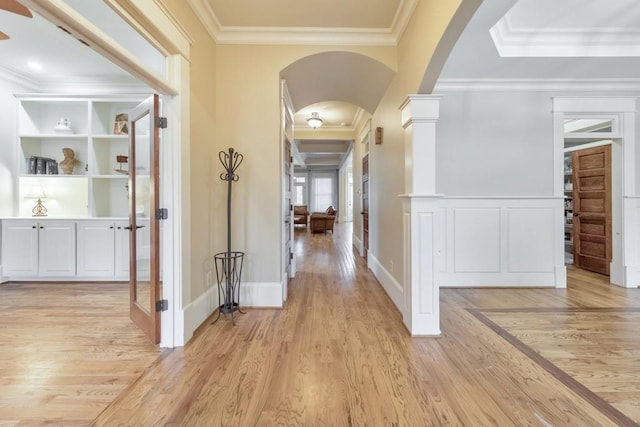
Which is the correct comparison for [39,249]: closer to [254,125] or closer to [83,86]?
[83,86]

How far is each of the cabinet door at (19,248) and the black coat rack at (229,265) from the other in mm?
2871

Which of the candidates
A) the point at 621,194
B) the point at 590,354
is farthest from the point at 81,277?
the point at 621,194

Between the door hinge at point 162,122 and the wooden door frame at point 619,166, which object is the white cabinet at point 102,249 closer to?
the door hinge at point 162,122

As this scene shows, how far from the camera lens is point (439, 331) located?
2273mm

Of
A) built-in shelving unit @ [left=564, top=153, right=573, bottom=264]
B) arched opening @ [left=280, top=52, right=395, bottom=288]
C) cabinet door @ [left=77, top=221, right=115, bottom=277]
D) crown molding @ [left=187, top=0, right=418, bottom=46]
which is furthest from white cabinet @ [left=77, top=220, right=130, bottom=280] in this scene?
built-in shelving unit @ [left=564, top=153, right=573, bottom=264]

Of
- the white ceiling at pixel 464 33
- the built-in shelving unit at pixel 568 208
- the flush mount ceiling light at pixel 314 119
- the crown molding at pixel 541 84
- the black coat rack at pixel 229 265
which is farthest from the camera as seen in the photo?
the flush mount ceiling light at pixel 314 119

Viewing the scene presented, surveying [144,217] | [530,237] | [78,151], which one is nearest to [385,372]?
[144,217]

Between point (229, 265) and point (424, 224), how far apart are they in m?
1.85

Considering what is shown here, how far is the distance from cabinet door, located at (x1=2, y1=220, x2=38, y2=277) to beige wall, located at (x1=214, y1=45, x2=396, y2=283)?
9.51ft

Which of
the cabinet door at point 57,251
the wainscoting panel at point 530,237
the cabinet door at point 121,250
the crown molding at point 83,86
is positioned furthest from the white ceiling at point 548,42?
the cabinet door at point 57,251

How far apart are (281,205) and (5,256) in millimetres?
3903

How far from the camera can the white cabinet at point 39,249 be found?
3629 mm

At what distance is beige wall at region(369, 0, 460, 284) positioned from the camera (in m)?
2.00

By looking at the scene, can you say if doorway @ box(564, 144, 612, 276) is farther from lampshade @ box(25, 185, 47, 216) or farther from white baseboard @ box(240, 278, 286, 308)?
lampshade @ box(25, 185, 47, 216)
